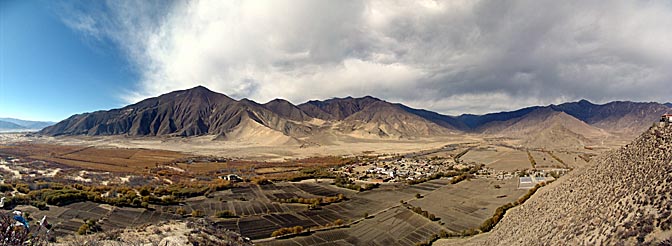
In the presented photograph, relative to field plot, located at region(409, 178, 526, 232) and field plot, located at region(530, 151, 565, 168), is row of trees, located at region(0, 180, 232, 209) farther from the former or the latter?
field plot, located at region(530, 151, 565, 168)

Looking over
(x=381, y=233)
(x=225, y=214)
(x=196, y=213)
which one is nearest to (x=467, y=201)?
(x=381, y=233)

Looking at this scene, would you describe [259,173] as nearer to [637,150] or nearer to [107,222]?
[107,222]

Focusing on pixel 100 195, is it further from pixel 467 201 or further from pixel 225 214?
pixel 467 201

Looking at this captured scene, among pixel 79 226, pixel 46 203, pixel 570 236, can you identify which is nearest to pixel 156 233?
pixel 79 226

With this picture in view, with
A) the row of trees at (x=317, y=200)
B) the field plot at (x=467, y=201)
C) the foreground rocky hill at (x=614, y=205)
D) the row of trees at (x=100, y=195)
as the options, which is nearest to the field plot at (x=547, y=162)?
the field plot at (x=467, y=201)

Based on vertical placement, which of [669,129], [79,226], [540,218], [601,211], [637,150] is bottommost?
[79,226]

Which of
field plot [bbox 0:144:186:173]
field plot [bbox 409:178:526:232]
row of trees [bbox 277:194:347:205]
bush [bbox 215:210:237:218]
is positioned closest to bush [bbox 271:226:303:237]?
bush [bbox 215:210:237:218]
